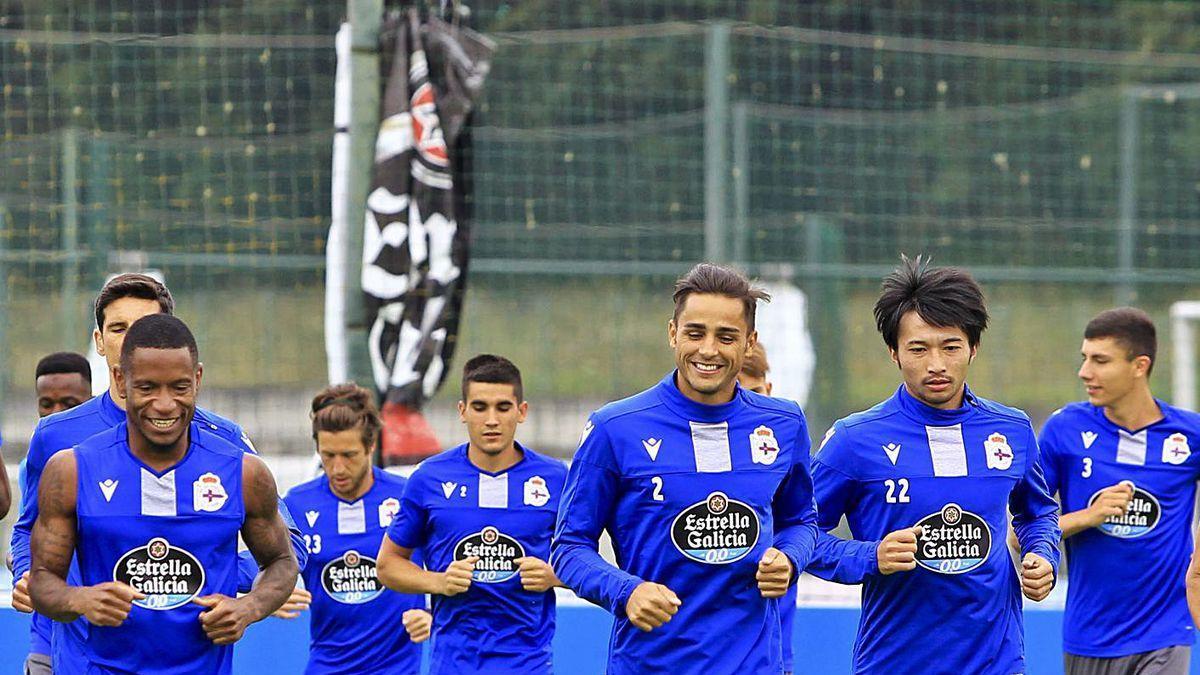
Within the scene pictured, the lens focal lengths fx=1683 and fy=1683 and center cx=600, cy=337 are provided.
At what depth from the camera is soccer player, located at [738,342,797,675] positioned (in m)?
6.06

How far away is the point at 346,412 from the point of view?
6.65 meters

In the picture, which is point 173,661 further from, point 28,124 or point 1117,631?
point 28,124

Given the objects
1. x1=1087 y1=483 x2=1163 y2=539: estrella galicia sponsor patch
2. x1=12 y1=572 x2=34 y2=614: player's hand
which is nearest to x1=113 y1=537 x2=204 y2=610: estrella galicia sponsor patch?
x1=12 y1=572 x2=34 y2=614: player's hand

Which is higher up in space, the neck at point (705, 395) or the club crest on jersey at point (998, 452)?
the neck at point (705, 395)

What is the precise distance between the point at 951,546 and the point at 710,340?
967mm

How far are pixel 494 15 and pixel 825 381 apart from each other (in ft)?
13.6

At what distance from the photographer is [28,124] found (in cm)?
952

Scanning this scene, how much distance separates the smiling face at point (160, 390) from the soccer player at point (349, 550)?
2.52m

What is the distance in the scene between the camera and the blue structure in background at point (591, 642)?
7844 millimetres

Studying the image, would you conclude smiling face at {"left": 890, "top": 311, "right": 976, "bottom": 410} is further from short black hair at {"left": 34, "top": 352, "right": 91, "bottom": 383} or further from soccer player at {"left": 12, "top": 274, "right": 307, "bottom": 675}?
short black hair at {"left": 34, "top": 352, "right": 91, "bottom": 383}

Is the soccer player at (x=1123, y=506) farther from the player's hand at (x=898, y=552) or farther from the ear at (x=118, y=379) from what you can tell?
the ear at (x=118, y=379)

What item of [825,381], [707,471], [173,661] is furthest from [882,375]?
[173,661]

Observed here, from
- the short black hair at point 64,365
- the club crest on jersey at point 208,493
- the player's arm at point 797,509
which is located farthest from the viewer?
the short black hair at point 64,365

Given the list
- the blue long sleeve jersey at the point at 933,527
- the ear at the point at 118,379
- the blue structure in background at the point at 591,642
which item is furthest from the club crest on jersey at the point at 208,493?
the blue structure in background at the point at 591,642
